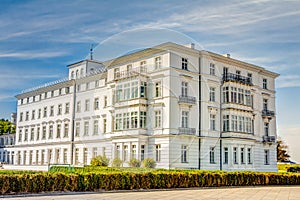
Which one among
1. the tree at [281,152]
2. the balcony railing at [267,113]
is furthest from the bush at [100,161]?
the tree at [281,152]

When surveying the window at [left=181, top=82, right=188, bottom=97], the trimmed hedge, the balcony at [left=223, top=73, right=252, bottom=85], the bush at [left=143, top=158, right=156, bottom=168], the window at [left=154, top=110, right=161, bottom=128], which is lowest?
the trimmed hedge

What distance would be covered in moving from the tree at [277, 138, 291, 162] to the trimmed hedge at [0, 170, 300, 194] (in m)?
47.5

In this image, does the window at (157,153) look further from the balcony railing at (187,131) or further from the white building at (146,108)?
the balcony railing at (187,131)

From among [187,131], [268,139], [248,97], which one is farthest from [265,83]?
[187,131]

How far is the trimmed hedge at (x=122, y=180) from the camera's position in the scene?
14000mm

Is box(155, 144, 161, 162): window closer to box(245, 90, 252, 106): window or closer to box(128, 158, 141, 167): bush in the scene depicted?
box(128, 158, 141, 167): bush

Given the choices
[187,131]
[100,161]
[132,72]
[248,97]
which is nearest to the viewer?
[132,72]

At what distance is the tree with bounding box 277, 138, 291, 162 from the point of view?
67.6 meters

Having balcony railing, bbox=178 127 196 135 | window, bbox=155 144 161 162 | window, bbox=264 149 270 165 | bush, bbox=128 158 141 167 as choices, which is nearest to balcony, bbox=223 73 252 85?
window, bbox=264 149 270 165

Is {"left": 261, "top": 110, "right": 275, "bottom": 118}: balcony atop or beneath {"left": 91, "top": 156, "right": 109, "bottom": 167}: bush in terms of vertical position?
atop

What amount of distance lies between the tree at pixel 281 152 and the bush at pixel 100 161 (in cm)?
5465

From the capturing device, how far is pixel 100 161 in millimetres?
19406

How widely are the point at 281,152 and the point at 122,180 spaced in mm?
58400

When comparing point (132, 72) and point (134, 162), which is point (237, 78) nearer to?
point (134, 162)
